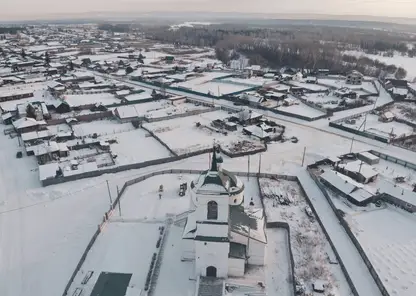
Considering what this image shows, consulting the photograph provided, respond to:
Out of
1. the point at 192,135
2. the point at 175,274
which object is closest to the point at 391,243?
the point at 175,274

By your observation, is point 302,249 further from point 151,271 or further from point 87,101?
point 87,101

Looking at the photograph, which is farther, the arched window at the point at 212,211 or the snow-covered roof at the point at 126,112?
the snow-covered roof at the point at 126,112

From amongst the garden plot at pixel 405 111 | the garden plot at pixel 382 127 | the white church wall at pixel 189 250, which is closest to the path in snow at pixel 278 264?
the white church wall at pixel 189 250

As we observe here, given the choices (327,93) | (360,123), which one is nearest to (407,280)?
(360,123)

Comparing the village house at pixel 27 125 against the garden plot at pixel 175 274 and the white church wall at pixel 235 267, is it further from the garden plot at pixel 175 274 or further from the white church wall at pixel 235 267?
the white church wall at pixel 235 267

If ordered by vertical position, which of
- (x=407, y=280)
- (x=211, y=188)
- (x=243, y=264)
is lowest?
(x=407, y=280)

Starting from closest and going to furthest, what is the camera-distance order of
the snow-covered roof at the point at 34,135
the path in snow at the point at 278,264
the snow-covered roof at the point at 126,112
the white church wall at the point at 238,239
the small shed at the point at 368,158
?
the path in snow at the point at 278,264, the white church wall at the point at 238,239, the small shed at the point at 368,158, the snow-covered roof at the point at 34,135, the snow-covered roof at the point at 126,112
